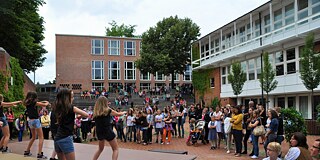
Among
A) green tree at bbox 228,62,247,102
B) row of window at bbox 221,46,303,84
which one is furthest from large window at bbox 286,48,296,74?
green tree at bbox 228,62,247,102

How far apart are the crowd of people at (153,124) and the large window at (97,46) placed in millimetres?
36971

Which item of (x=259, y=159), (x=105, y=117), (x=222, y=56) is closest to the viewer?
(x=105, y=117)

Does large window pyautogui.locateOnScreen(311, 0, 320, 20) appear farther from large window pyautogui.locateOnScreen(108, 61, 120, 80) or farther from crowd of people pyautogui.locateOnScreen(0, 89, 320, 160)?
large window pyautogui.locateOnScreen(108, 61, 120, 80)

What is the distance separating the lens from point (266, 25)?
998 inches

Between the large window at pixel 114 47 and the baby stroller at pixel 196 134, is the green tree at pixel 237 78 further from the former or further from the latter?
the large window at pixel 114 47

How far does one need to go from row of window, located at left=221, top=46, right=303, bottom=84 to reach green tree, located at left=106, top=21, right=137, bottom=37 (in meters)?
43.3

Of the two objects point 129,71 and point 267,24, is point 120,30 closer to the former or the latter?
point 129,71

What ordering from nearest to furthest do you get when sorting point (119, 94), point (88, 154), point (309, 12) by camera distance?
point (88, 154), point (309, 12), point (119, 94)

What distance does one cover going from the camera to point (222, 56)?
97.4ft

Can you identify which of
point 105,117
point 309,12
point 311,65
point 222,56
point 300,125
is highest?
point 309,12

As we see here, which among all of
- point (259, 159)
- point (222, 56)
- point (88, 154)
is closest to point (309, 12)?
point (222, 56)

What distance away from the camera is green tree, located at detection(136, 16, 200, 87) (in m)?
40.7

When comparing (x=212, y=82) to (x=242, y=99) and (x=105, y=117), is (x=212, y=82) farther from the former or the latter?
(x=105, y=117)

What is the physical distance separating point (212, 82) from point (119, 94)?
13.6 m
